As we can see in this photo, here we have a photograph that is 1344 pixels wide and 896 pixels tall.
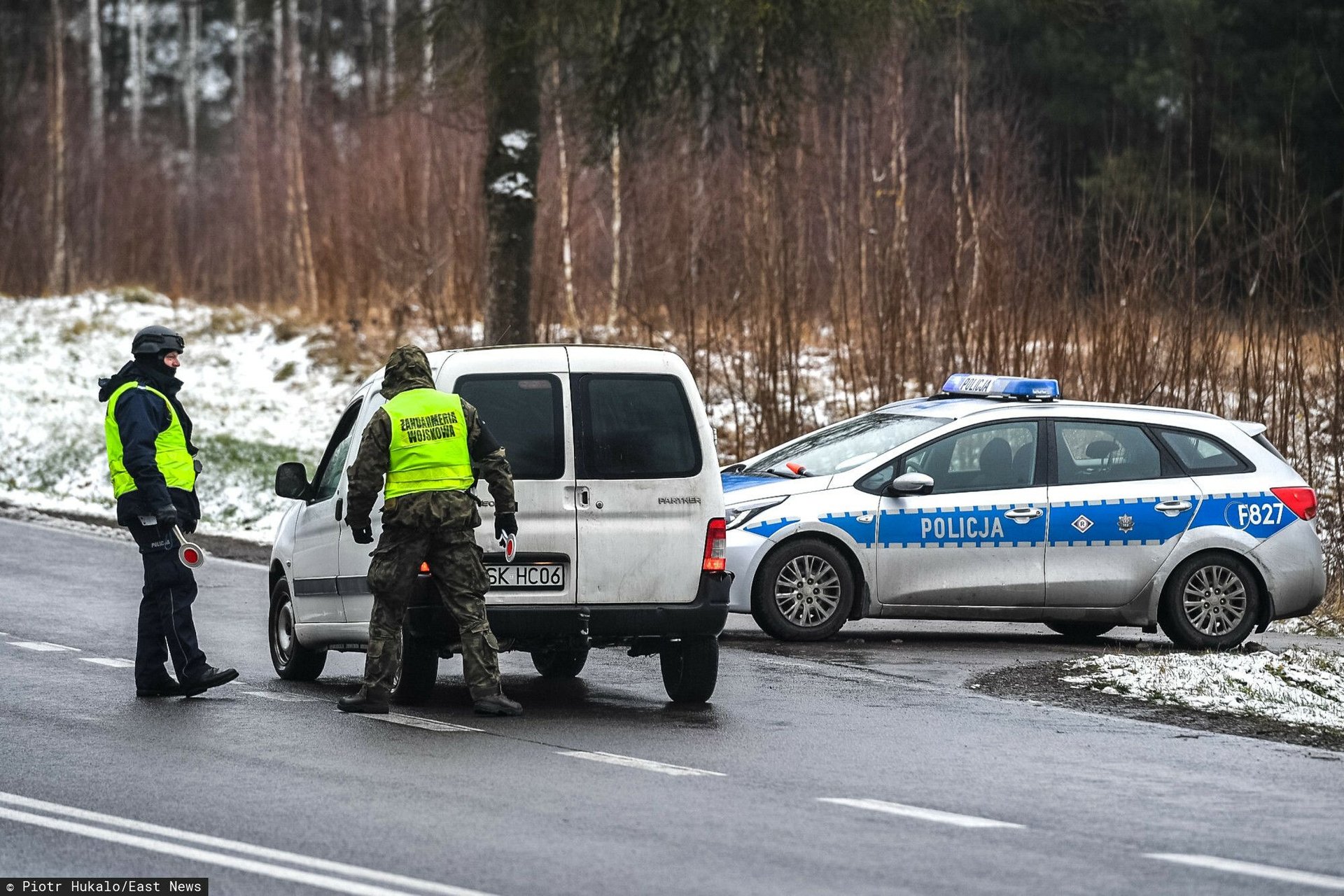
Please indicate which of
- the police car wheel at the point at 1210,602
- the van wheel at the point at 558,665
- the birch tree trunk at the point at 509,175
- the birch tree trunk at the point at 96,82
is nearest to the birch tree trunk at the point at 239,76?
the birch tree trunk at the point at 96,82

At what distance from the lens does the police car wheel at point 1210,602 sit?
13164 millimetres

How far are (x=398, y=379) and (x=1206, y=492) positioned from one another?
6.25 metres

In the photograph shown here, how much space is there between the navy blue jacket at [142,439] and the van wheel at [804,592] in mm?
4102

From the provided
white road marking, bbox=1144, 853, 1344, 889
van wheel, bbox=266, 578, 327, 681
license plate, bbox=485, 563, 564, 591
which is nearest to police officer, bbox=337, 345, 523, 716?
license plate, bbox=485, 563, 564, 591

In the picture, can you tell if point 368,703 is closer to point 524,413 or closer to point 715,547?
point 524,413

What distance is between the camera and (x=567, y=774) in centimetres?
795

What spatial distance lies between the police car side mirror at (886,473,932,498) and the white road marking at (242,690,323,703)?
4.41m

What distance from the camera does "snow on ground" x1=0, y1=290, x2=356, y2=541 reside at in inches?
877

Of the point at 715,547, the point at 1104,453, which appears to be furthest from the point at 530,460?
the point at 1104,453

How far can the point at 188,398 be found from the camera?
Result: 29781 millimetres

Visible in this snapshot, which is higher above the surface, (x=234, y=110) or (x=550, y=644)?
(x=234, y=110)

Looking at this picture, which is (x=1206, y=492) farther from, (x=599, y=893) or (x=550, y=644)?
(x=599, y=893)

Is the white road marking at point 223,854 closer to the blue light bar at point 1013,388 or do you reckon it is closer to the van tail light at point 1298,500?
the blue light bar at point 1013,388

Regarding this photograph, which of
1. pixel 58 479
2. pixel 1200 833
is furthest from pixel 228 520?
pixel 1200 833
